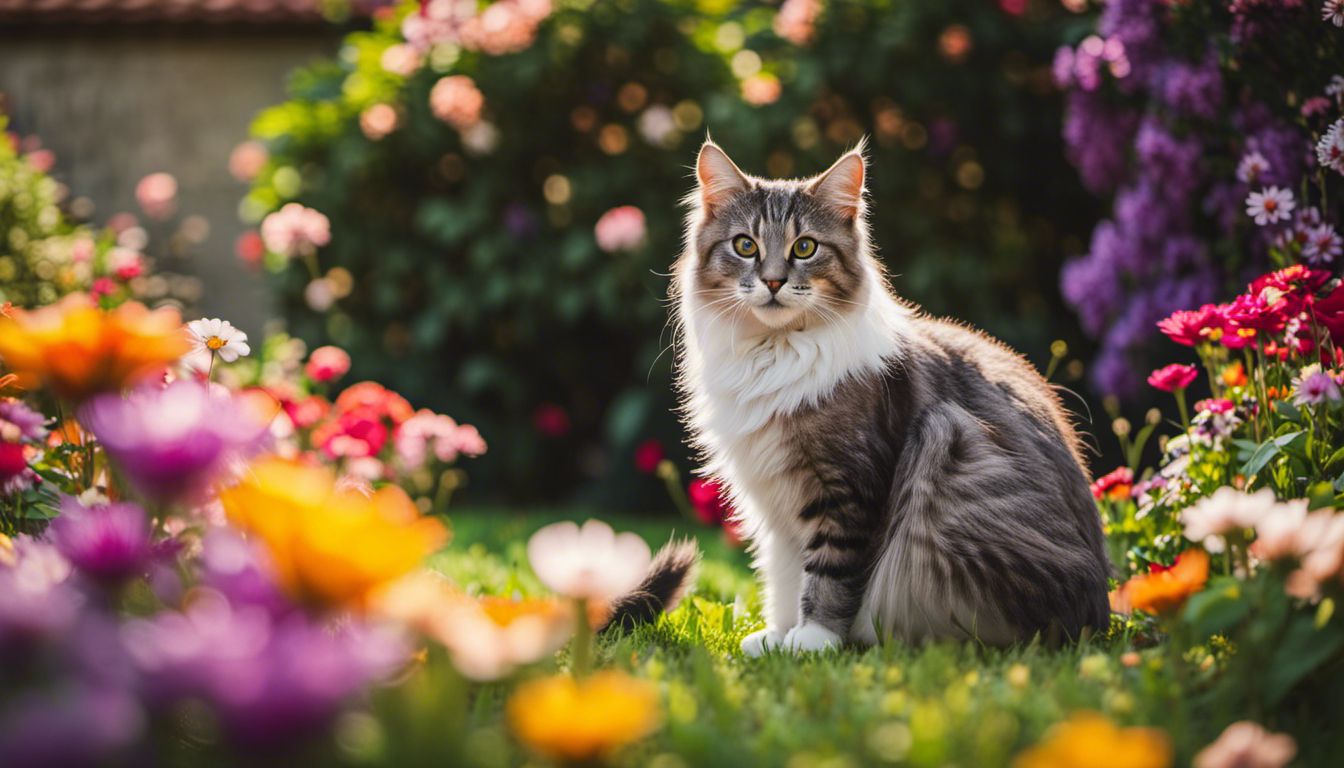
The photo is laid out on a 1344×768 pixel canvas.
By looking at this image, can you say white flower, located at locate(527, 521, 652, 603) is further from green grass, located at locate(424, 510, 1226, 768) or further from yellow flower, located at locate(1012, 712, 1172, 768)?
yellow flower, located at locate(1012, 712, 1172, 768)

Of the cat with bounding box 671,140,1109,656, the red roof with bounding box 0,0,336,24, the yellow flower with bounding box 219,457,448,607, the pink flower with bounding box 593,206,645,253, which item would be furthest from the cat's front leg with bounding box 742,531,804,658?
the red roof with bounding box 0,0,336,24

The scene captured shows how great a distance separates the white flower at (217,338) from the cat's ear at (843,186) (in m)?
1.64

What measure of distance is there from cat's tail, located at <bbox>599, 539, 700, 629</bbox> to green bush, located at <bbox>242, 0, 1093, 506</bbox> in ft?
9.22

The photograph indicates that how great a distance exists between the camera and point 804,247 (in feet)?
9.67

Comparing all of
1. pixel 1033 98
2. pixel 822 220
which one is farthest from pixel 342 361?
pixel 1033 98

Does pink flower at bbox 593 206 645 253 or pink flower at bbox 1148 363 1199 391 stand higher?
pink flower at bbox 1148 363 1199 391

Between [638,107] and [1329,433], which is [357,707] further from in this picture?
[638,107]

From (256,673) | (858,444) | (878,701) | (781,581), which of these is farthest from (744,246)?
(256,673)

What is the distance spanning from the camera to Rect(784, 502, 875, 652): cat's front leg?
268 cm

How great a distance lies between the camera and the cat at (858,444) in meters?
2.53

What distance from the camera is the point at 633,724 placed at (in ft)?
3.92

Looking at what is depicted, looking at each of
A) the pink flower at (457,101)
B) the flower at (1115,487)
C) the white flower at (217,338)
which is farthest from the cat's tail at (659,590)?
the pink flower at (457,101)

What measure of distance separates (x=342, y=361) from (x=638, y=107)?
9.58ft

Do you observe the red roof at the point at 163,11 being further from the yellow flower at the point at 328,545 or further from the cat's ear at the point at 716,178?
the yellow flower at the point at 328,545
